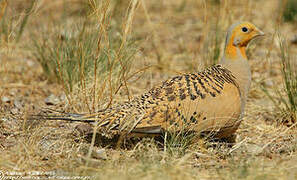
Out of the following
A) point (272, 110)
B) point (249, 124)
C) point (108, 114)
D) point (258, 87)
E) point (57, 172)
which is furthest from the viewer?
point (258, 87)

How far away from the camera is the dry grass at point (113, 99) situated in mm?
3051

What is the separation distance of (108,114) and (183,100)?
617 mm

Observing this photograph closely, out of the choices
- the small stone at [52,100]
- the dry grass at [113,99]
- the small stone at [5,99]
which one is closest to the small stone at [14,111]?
the dry grass at [113,99]

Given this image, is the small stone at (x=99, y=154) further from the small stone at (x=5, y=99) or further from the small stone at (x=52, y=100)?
the small stone at (x=5, y=99)

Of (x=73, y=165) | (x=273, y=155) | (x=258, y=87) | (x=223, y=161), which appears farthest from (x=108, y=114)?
(x=258, y=87)

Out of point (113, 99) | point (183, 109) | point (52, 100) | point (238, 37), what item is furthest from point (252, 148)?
point (52, 100)

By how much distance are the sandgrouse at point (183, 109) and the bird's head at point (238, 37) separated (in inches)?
11.8

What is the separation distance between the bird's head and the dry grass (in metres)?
0.38

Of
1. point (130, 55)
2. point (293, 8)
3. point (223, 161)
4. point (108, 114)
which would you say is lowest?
point (223, 161)

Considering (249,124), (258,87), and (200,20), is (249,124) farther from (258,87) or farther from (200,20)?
(200,20)

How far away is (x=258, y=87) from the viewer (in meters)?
5.16

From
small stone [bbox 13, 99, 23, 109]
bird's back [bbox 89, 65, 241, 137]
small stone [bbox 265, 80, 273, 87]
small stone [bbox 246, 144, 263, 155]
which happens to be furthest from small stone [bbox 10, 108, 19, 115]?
small stone [bbox 265, 80, 273, 87]

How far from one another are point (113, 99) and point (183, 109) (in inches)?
52.4

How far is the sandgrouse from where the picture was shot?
11.1ft
